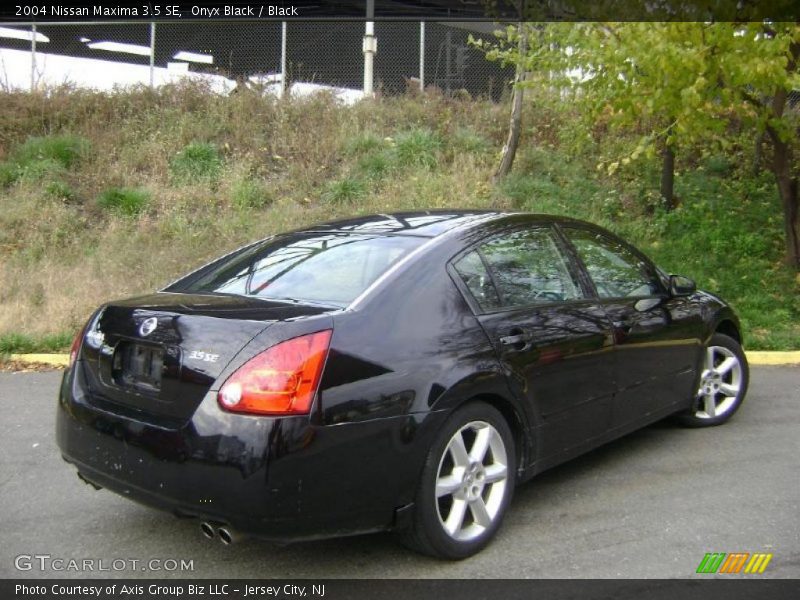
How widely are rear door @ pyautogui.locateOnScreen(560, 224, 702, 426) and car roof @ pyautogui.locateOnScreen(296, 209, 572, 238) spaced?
0.42 meters

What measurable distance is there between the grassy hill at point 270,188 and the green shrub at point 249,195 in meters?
0.03

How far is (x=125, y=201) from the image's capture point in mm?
11711

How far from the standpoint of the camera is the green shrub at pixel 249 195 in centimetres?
1177

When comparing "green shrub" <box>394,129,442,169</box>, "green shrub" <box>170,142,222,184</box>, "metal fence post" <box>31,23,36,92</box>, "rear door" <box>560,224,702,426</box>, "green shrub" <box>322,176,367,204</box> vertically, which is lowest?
"rear door" <box>560,224,702,426</box>

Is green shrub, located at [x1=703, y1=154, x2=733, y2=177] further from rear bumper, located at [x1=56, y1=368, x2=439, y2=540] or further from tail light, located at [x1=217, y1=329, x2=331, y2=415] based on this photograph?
tail light, located at [x1=217, y1=329, x2=331, y2=415]

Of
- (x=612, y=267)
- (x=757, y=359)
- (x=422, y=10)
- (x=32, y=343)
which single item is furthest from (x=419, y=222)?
(x=422, y=10)

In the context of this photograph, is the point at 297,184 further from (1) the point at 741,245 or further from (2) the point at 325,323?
(2) the point at 325,323

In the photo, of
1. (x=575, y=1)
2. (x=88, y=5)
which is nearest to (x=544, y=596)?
(x=575, y=1)

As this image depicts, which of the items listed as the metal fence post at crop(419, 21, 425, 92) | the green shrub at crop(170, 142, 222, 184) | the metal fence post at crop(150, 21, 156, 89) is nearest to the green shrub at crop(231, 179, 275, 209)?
the green shrub at crop(170, 142, 222, 184)

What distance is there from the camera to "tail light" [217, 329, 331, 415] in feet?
9.59

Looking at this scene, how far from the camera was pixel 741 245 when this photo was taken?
33.9 ft

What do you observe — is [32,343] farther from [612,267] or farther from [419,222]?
[612,267]

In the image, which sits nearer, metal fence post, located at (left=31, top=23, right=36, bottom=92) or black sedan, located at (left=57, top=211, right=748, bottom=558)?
black sedan, located at (left=57, top=211, right=748, bottom=558)

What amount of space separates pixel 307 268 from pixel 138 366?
3.01ft
